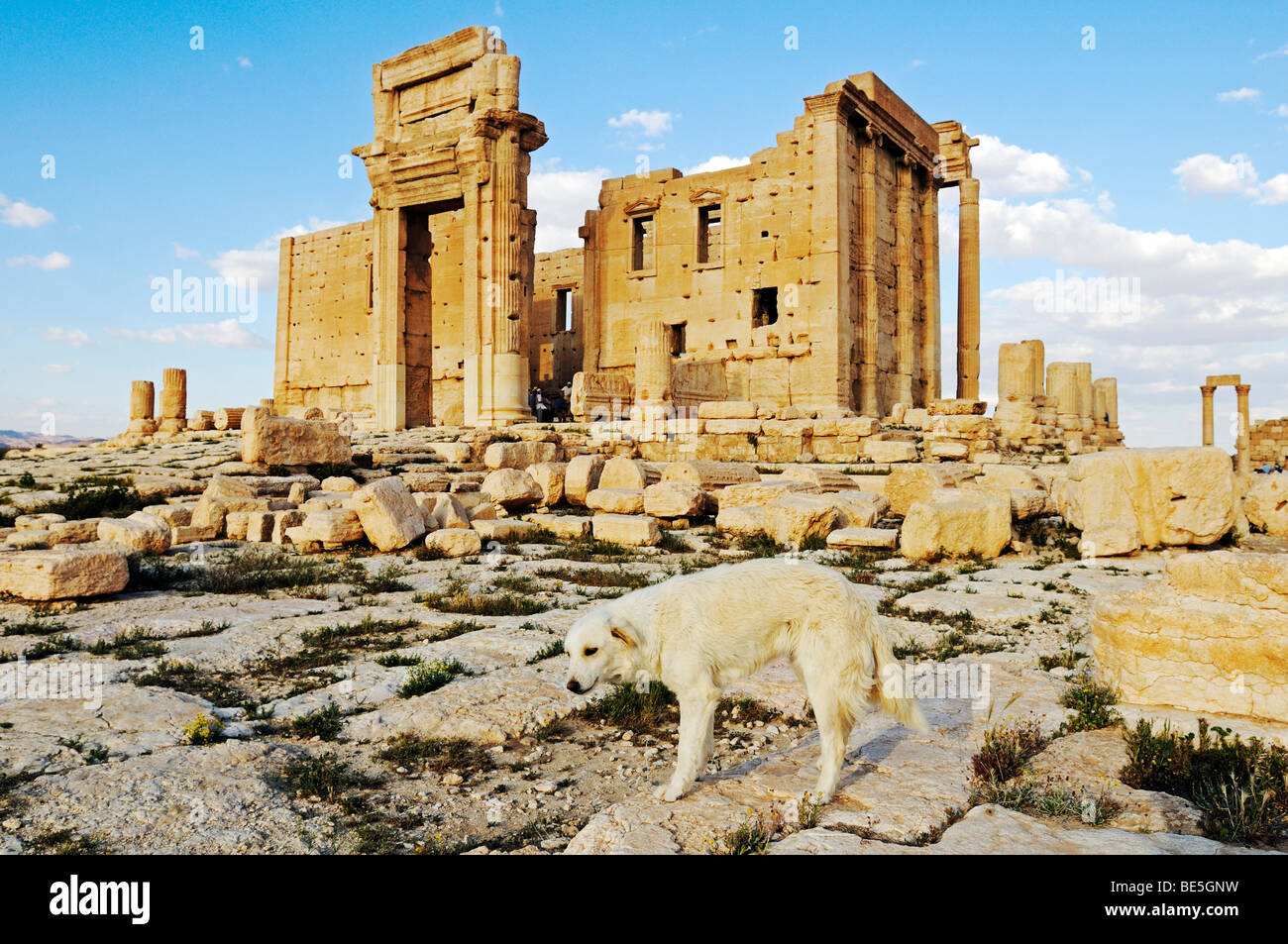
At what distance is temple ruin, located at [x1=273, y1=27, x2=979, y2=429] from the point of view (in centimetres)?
2373

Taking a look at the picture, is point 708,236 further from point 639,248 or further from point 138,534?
point 138,534

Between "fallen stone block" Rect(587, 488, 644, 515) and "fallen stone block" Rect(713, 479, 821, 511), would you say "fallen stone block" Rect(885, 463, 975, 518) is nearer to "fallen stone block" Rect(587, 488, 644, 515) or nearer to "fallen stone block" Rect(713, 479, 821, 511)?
"fallen stone block" Rect(713, 479, 821, 511)

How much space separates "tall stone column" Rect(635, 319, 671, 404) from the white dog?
17328mm

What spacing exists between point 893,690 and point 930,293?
28.2m

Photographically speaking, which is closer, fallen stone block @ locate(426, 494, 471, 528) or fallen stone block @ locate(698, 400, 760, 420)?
fallen stone block @ locate(426, 494, 471, 528)

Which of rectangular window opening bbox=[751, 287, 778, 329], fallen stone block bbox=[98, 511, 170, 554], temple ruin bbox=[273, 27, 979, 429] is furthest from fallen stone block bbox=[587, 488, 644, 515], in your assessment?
rectangular window opening bbox=[751, 287, 778, 329]

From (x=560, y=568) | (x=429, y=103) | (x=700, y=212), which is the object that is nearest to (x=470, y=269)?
(x=429, y=103)

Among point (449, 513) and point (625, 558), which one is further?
point (449, 513)

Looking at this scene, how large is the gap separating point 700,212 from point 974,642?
931 inches

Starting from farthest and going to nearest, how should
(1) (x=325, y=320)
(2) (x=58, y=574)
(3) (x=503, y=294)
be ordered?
(1) (x=325, y=320), (3) (x=503, y=294), (2) (x=58, y=574)

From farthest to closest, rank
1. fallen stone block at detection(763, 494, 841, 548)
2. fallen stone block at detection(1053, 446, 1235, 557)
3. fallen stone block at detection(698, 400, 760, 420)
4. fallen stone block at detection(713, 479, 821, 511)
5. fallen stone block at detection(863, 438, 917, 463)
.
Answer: fallen stone block at detection(698, 400, 760, 420) < fallen stone block at detection(863, 438, 917, 463) < fallen stone block at detection(713, 479, 821, 511) < fallen stone block at detection(763, 494, 841, 548) < fallen stone block at detection(1053, 446, 1235, 557)

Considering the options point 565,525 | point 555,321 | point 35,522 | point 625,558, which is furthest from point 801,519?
point 555,321

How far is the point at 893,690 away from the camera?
3.55 metres
